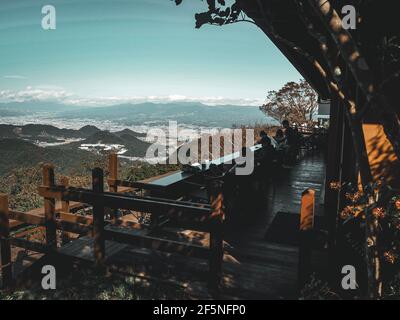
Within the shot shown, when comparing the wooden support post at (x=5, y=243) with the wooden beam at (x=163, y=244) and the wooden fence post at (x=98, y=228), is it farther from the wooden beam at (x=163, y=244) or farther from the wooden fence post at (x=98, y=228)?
the wooden beam at (x=163, y=244)

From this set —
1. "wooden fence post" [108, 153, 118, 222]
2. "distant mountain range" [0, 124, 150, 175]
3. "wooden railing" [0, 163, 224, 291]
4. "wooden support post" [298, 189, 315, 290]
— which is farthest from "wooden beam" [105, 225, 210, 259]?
"distant mountain range" [0, 124, 150, 175]

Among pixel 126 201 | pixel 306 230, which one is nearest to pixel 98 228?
pixel 126 201

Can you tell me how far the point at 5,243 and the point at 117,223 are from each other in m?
1.59

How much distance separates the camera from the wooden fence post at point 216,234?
3568mm

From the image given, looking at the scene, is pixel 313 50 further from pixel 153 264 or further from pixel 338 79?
pixel 153 264

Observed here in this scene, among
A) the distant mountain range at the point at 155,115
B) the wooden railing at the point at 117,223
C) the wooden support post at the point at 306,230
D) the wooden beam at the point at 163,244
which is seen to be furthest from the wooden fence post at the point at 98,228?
the distant mountain range at the point at 155,115

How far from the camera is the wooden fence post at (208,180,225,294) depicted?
3.57 meters

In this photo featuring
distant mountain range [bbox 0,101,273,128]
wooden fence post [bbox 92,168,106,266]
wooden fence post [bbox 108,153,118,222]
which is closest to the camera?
wooden fence post [bbox 92,168,106,266]

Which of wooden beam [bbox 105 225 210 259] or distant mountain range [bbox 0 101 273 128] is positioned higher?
distant mountain range [bbox 0 101 273 128]

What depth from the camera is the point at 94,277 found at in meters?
4.22

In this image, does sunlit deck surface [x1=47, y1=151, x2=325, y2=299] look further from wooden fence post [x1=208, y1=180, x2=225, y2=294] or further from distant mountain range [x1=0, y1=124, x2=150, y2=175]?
distant mountain range [x1=0, y1=124, x2=150, y2=175]

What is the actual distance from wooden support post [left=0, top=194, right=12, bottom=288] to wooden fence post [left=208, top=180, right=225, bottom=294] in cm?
301

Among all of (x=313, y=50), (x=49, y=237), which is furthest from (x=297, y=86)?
(x=49, y=237)

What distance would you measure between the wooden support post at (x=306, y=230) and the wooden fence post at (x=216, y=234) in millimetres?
856
